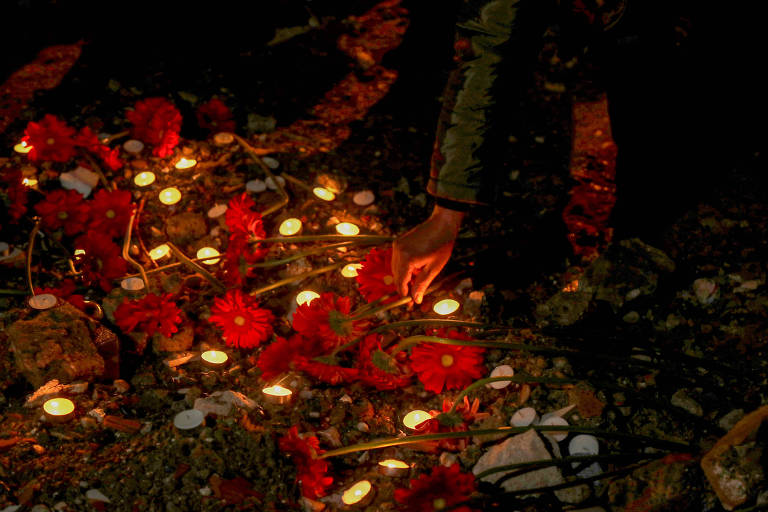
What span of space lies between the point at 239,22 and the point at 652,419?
2.91 m

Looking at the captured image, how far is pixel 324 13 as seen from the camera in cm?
355

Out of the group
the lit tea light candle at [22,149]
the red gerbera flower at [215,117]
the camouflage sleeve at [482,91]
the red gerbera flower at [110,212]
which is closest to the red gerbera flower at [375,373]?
the camouflage sleeve at [482,91]

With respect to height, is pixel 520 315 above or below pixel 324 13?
below

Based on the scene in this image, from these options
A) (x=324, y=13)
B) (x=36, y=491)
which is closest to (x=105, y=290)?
(x=36, y=491)

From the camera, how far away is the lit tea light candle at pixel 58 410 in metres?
1.77

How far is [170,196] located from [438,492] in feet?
5.22

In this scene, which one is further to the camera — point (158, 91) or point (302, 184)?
point (158, 91)

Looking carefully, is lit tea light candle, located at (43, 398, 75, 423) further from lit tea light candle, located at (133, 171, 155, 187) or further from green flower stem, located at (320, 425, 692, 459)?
lit tea light candle, located at (133, 171, 155, 187)

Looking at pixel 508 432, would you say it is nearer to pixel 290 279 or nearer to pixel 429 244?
pixel 429 244

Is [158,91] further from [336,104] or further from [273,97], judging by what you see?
[336,104]

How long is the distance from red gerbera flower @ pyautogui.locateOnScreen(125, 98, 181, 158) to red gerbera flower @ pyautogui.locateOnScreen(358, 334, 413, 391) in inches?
49.3

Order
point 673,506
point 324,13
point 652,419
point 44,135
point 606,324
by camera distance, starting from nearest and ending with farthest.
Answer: point 673,506 < point 652,419 < point 606,324 < point 44,135 < point 324,13

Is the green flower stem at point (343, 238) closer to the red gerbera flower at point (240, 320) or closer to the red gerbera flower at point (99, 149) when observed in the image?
the red gerbera flower at point (240, 320)

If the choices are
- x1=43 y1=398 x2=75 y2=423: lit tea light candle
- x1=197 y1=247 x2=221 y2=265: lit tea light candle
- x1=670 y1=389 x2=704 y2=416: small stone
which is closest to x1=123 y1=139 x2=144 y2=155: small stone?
x1=197 y1=247 x2=221 y2=265: lit tea light candle
